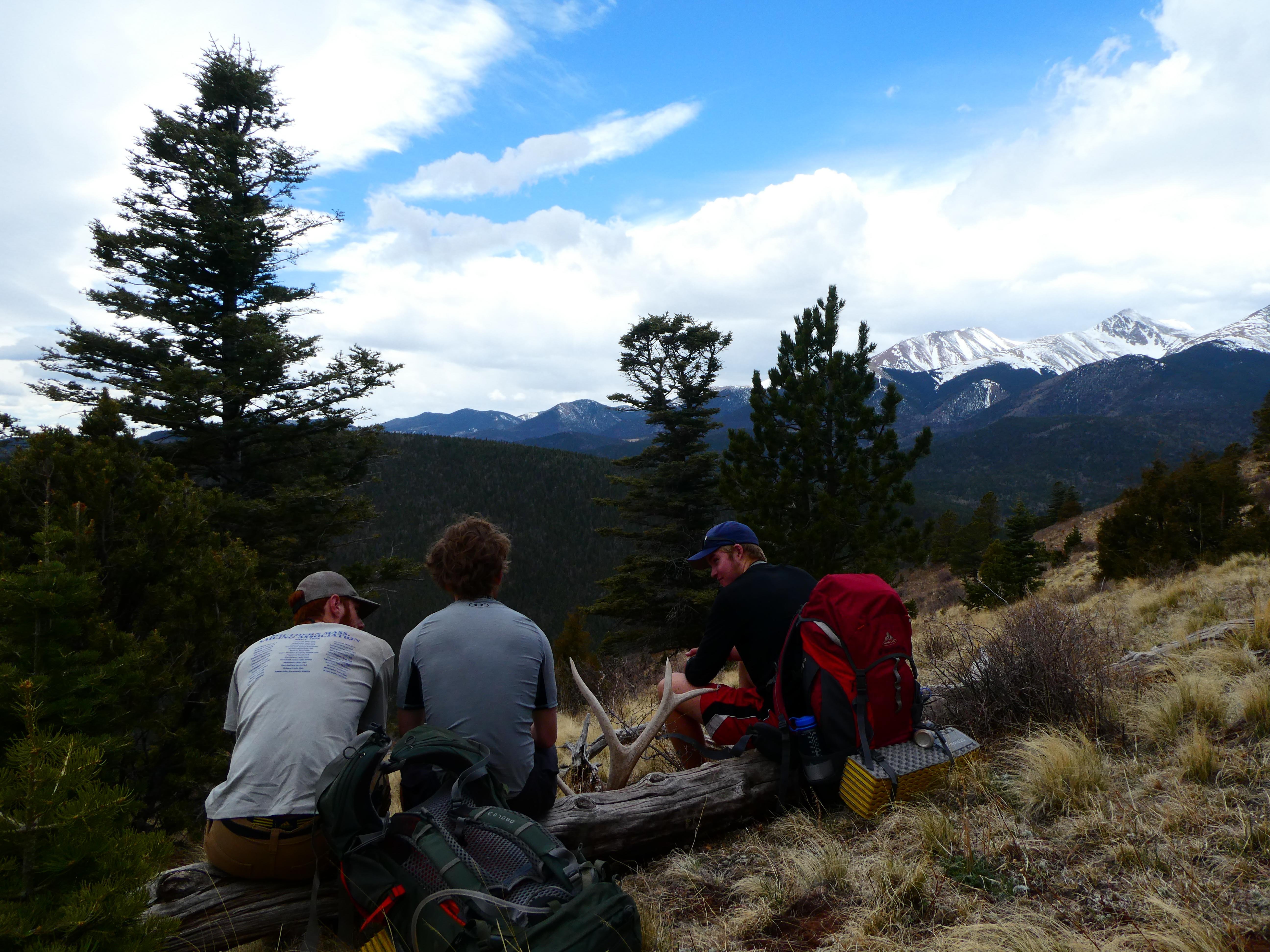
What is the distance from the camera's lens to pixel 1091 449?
17775 cm

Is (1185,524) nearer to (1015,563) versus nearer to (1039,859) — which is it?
(1015,563)

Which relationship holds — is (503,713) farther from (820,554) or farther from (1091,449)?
(1091,449)

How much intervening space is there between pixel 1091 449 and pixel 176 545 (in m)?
211

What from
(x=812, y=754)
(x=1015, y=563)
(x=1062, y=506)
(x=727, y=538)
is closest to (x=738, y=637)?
(x=727, y=538)

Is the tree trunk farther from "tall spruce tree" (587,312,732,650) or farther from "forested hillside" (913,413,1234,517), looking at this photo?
"forested hillside" (913,413,1234,517)

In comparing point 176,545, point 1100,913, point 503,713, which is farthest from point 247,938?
point 176,545

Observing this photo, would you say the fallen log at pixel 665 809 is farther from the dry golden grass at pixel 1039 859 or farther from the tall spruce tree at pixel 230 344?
the tall spruce tree at pixel 230 344

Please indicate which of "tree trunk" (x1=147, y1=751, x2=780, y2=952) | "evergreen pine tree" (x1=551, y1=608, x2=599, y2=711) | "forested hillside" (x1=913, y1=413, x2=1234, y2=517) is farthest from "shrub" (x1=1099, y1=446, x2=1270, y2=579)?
"forested hillside" (x1=913, y1=413, x2=1234, y2=517)

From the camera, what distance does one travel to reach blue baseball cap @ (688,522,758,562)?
387 cm

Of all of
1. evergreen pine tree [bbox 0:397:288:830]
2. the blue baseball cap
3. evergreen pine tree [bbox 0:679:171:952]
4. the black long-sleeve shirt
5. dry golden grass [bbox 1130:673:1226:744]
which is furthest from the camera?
evergreen pine tree [bbox 0:397:288:830]

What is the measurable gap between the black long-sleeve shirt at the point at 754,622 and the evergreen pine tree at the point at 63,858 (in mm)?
2435

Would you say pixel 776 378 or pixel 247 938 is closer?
pixel 247 938

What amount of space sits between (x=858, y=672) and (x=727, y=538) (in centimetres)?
106

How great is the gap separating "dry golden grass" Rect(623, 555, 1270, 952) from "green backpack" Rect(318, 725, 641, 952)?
463mm
